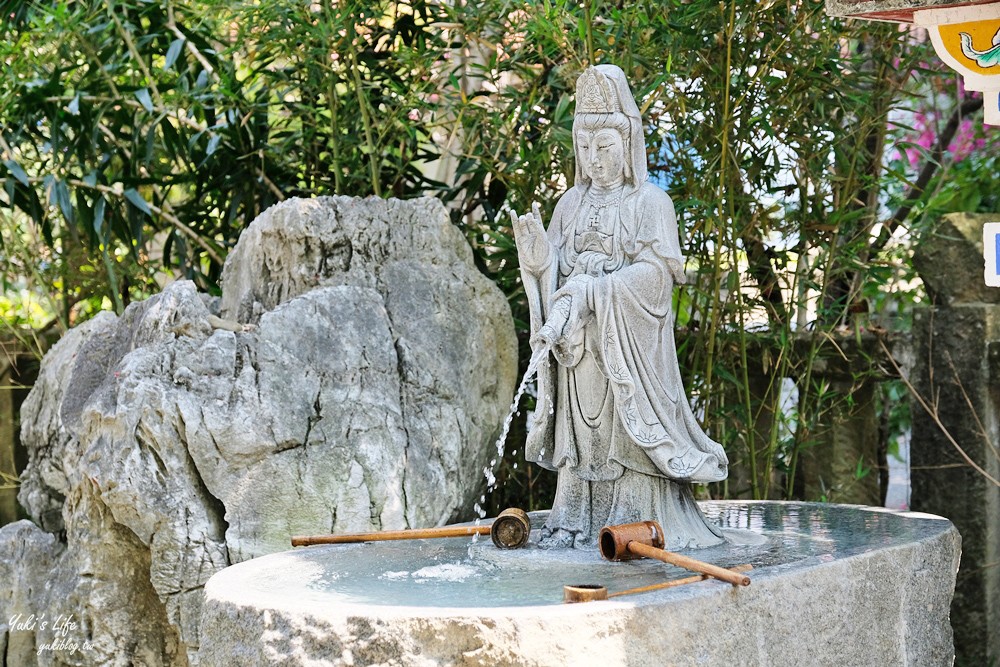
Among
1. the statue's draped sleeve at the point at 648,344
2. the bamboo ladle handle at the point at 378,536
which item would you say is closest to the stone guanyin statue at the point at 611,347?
the statue's draped sleeve at the point at 648,344

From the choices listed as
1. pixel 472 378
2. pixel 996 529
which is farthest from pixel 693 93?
pixel 996 529

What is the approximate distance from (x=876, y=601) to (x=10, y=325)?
4752 mm

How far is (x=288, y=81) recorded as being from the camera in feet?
21.7

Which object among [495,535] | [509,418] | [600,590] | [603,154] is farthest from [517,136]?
[600,590]

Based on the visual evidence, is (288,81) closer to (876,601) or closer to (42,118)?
(42,118)

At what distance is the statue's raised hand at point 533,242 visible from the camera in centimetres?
486

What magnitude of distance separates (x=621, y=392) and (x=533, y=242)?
67 centimetres

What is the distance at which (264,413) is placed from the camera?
5230mm

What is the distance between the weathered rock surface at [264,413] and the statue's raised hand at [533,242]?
958 mm

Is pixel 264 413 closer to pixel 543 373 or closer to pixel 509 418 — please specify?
pixel 509 418

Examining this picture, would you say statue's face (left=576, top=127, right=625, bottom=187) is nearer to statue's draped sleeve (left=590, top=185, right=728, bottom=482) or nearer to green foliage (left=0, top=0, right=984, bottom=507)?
statue's draped sleeve (left=590, top=185, right=728, bottom=482)

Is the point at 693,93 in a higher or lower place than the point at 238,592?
higher

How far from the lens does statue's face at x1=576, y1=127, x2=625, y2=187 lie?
4875 millimetres

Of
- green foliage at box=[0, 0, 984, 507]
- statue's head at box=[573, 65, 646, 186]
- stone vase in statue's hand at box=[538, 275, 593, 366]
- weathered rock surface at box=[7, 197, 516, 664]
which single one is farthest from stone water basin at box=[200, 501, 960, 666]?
statue's head at box=[573, 65, 646, 186]
